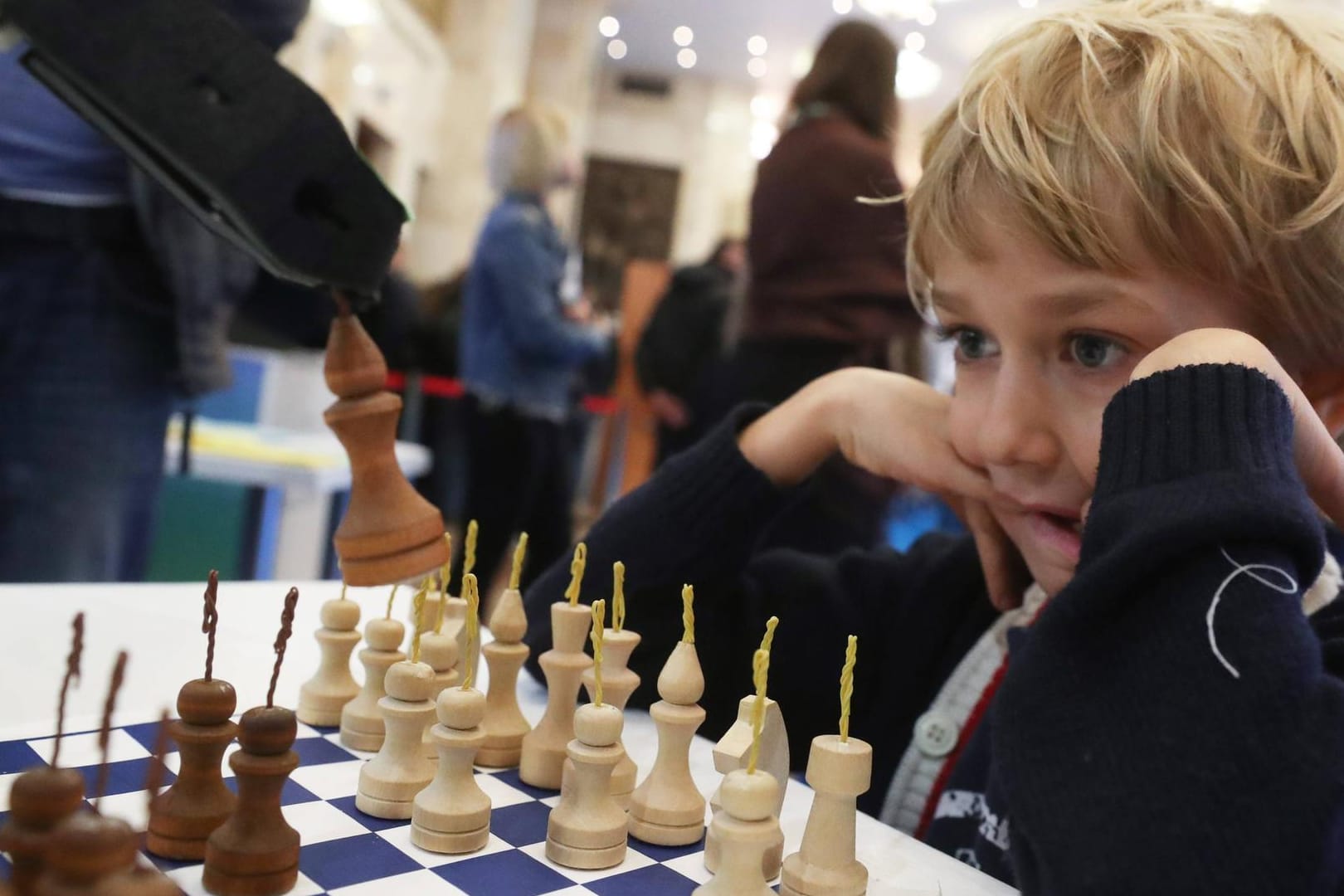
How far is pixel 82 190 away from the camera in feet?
4.28

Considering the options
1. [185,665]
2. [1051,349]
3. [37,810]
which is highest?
[1051,349]

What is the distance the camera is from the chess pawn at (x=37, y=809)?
40 cm

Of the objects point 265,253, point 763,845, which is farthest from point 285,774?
point 265,253

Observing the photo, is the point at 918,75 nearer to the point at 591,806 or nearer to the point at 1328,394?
the point at 1328,394

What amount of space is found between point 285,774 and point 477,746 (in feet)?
0.37

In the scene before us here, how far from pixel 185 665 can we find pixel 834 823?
524 millimetres

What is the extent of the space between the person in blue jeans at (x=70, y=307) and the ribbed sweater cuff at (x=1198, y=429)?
3.20 ft

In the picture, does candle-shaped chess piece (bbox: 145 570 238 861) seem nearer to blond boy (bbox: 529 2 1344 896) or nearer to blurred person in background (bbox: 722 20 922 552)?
blond boy (bbox: 529 2 1344 896)

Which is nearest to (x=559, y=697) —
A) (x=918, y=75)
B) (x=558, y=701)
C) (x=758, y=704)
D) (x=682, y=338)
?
(x=558, y=701)

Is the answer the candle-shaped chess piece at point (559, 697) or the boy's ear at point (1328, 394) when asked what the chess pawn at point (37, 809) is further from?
the boy's ear at point (1328, 394)

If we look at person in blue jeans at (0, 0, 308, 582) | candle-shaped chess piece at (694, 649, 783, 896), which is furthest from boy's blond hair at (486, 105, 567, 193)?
candle-shaped chess piece at (694, 649, 783, 896)

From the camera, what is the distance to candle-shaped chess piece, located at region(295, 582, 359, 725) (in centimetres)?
79

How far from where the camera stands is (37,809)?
0.40 m

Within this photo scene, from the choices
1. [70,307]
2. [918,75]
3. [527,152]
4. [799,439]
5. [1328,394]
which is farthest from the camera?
[918,75]
